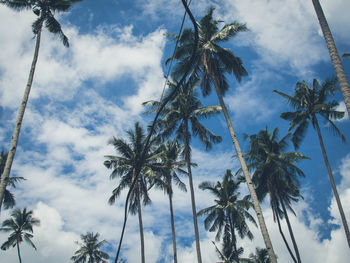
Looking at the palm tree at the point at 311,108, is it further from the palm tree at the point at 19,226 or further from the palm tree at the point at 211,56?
the palm tree at the point at 19,226

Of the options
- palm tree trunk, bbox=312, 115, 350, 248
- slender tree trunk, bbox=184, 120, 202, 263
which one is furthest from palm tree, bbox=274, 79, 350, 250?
slender tree trunk, bbox=184, 120, 202, 263

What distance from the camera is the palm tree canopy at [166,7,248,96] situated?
1791 cm

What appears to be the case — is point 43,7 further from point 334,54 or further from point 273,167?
point 273,167

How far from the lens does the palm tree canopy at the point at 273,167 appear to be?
81.7ft

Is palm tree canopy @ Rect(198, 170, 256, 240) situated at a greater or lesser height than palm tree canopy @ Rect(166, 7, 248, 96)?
lesser

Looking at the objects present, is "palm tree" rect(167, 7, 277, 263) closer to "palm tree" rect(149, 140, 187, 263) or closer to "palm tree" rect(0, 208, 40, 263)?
"palm tree" rect(149, 140, 187, 263)

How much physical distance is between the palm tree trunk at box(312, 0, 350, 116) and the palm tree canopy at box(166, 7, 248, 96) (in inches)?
315

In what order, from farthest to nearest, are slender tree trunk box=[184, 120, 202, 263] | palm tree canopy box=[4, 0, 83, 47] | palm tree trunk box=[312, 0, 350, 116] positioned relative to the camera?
1. slender tree trunk box=[184, 120, 202, 263]
2. palm tree canopy box=[4, 0, 83, 47]
3. palm tree trunk box=[312, 0, 350, 116]

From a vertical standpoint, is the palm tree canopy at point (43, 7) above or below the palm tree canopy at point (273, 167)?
above

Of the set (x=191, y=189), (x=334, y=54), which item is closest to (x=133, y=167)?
(x=191, y=189)

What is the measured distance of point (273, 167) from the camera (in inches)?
1003

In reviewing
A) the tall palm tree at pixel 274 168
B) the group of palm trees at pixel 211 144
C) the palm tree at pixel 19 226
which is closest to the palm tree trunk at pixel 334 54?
the group of palm trees at pixel 211 144

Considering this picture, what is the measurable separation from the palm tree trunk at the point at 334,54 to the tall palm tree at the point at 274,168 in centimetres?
1545

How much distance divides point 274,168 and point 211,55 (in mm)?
13093
